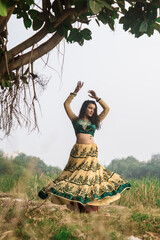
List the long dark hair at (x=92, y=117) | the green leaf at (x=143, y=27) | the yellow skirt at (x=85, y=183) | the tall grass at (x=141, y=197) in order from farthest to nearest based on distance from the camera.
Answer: the tall grass at (x=141, y=197) < the long dark hair at (x=92, y=117) < the yellow skirt at (x=85, y=183) < the green leaf at (x=143, y=27)

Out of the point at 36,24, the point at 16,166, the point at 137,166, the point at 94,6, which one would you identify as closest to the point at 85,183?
the point at 36,24

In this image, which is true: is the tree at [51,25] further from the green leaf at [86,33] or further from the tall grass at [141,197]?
the tall grass at [141,197]

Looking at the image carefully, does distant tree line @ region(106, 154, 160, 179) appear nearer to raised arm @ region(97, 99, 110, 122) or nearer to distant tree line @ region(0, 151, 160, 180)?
distant tree line @ region(0, 151, 160, 180)

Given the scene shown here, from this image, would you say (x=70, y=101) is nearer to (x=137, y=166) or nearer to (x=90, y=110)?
(x=90, y=110)

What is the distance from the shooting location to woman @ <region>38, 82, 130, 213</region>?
4121 mm

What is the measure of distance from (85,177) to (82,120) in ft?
2.68

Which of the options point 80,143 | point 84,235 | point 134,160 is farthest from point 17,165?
point 84,235

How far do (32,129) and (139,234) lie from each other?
180 cm

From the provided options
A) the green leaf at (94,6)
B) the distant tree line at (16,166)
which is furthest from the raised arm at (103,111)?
the distant tree line at (16,166)

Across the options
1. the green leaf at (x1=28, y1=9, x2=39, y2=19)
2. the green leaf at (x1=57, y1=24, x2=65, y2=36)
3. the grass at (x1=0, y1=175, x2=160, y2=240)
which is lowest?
the grass at (x1=0, y1=175, x2=160, y2=240)

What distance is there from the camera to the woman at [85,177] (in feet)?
13.5

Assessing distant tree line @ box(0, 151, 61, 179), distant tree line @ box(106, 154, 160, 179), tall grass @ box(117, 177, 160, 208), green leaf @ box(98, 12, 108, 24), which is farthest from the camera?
distant tree line @ box(106, 154, 160, 179)

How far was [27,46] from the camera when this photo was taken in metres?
3.36

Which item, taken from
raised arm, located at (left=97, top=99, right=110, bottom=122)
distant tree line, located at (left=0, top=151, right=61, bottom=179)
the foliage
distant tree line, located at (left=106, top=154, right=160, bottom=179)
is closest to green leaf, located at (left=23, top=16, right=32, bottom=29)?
raised arm, located at (left=97, top=99, right=110, bottom=122)
